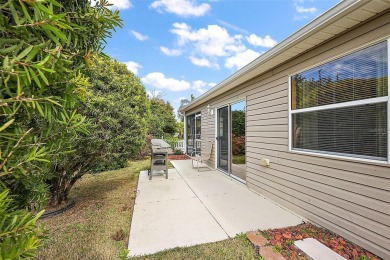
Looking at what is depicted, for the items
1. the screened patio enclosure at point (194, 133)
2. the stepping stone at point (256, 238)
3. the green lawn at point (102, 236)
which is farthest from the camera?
the screened patio enclosure at point (194, 133)

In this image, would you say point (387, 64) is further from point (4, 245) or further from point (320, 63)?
point (4, 245)

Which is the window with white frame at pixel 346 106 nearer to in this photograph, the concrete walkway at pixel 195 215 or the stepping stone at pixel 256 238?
the concrete walkway at pixel 195 215

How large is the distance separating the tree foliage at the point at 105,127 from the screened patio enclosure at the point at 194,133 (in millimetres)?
5036

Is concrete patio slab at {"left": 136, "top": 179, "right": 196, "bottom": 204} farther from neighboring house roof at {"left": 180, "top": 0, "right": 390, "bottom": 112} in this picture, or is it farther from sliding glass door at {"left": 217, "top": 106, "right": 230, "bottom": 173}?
neighboring house roof at {"left": 180, "top": 0, "right": 390, "bottom": 112}

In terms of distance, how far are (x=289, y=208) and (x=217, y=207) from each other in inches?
49.1

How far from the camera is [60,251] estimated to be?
236 centimetres

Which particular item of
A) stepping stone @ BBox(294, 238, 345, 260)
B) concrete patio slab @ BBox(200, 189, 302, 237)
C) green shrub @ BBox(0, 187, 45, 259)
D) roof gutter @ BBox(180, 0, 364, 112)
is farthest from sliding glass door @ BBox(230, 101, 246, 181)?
green shrub @ BBox(0, 187, 45, 259)

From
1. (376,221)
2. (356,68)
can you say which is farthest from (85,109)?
(376,221)

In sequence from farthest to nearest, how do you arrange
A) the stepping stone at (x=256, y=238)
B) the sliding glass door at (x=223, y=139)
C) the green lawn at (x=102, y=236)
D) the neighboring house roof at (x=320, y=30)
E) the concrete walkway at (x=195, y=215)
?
the sliding glass door at (x=223, y=139), the concrete walkway at (x=195, y=215), the stepping stone at (x=256, y=238), the green lawn at (x=102, y=236), the neighboring house roof at (x=320, y=30)

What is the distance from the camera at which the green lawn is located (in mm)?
2266

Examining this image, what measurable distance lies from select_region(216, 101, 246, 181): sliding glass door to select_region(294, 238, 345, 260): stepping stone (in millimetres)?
2954

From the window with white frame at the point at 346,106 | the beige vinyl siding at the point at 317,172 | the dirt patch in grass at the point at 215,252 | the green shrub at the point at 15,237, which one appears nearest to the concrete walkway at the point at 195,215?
the dirt patch in grass at the point at 215,252

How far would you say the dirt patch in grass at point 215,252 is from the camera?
87.2 inches

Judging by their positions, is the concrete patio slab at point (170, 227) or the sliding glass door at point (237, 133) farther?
the sliding glass door at point (237, 133)
